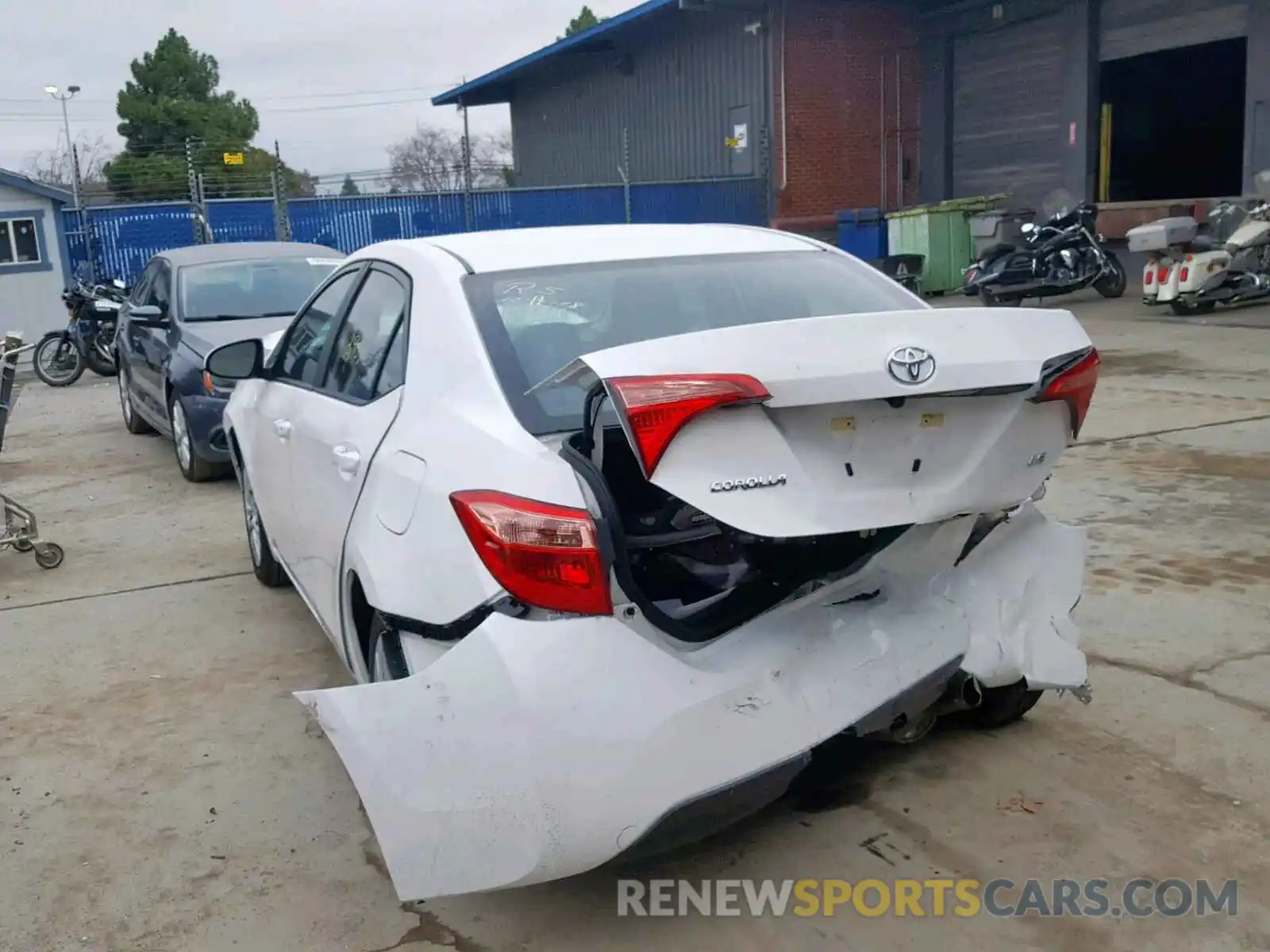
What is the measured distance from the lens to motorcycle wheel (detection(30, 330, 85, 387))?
48.1ft

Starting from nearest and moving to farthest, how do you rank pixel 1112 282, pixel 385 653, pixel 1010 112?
pixel 385 653, pixel 1112 282, pixel 1010 112

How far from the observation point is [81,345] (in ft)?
48.3

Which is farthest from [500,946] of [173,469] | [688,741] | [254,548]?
[173,469]

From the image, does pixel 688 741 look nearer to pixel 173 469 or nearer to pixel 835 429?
pixel 835 429

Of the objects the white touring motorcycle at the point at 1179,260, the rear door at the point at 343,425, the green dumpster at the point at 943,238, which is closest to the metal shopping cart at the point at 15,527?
the rear door at the point at 343,425

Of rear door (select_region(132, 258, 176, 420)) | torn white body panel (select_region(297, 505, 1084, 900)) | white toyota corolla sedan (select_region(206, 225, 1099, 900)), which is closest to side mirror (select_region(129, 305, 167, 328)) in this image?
rear door (select_region(132, 258, 176, 420))

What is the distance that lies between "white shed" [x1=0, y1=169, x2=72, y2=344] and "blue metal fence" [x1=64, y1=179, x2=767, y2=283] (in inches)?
10.6

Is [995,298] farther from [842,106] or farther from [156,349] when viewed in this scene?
[156,349]

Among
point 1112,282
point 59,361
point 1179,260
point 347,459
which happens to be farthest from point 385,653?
point 1112,282

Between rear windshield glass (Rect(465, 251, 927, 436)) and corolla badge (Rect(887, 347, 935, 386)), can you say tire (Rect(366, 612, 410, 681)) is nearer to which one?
rear windshield glass (Rect(465, 251, 927, 436))

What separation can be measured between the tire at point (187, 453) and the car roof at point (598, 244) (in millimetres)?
4303

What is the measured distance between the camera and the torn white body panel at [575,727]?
2.59 metres

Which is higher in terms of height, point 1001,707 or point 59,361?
point 59,361

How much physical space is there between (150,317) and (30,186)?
12469 mm
